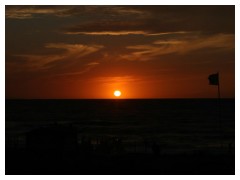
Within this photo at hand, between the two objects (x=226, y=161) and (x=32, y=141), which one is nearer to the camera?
(x=226, y=161)

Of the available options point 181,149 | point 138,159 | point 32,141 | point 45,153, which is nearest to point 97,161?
point 138,159

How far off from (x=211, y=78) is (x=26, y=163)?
37.4 ft

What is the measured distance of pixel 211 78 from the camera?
23.4 metres
